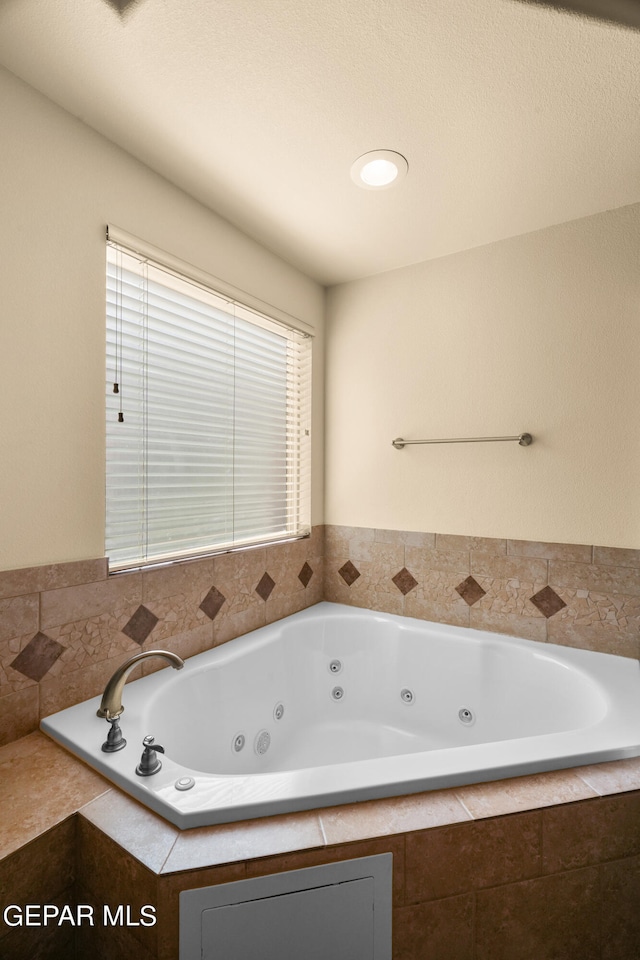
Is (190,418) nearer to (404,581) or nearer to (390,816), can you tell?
(404,581)

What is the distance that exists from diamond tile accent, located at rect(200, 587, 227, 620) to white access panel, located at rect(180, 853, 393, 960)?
102 centimetres

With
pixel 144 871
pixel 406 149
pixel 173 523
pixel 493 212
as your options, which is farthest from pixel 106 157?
pixel 144 871

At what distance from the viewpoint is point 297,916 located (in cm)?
88

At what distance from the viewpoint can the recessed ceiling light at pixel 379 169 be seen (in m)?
1.51

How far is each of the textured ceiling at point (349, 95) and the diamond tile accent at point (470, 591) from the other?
1.62 meters

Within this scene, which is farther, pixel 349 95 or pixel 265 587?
pixel 265 587

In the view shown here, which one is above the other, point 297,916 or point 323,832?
point 323,832

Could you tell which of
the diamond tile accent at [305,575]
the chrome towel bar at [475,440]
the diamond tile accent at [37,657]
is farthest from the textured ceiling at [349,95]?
the diamond tile accent at [305,575]

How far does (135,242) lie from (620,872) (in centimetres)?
225

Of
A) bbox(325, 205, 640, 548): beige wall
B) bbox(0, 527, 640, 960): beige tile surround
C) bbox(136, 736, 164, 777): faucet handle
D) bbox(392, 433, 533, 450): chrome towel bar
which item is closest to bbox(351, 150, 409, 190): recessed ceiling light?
bbox(325, 205, 640, 548): beige wall

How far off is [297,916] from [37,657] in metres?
0.93

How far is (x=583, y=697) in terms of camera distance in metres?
1.60

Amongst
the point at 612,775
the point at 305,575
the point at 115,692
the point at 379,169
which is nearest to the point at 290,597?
the point at 305,575

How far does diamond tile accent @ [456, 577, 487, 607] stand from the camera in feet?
6.82
